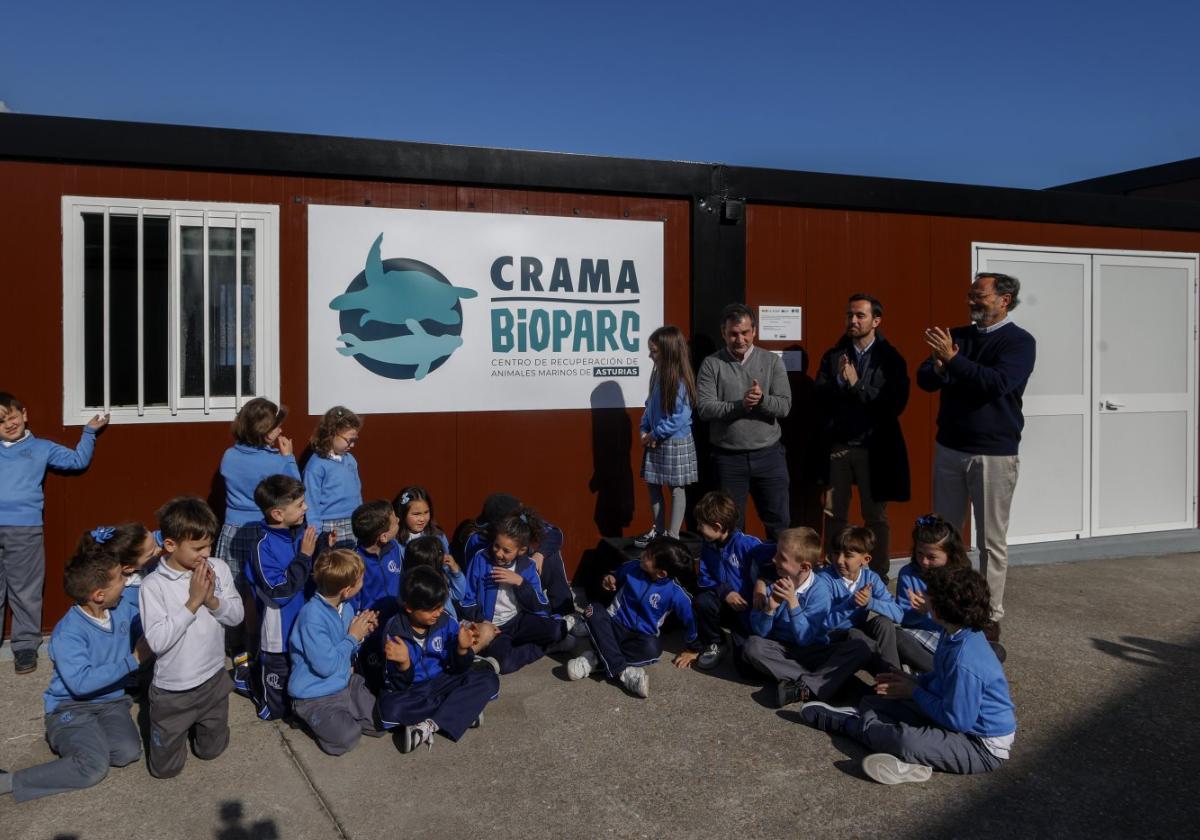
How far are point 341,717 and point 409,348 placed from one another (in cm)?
259

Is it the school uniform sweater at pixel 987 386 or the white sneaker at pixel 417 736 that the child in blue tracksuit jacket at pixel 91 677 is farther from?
the school uniform sweater at pixel 987 386

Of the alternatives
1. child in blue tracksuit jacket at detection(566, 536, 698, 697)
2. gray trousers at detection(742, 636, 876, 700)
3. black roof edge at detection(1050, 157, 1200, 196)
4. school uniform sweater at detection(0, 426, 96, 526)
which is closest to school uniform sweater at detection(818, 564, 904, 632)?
gray trousers at detection(742, 636, 876, 700)

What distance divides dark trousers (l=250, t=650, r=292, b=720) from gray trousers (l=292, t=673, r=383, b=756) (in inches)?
9.1

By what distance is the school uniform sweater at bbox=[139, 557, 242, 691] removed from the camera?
3801 millimetres

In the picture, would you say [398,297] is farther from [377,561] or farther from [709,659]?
[709,659]

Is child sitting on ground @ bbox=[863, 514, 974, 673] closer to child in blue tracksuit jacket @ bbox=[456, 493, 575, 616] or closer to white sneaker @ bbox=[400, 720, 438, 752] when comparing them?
child in blue tracksuit jacket @ bbox=[456, 493, 575, 616]

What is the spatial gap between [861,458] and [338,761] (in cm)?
370

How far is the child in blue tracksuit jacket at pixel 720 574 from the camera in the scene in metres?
4.97

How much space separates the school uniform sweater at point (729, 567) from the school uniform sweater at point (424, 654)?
148 centimetres

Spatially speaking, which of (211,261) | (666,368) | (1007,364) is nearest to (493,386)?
(666,368)

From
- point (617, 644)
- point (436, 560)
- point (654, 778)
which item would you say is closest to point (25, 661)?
point (436, 560)

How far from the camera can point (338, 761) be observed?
3891 millimetres

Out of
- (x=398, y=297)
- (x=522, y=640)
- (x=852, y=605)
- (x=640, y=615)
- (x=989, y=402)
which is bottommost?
(x=522, y=640)

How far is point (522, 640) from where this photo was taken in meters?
5.04
